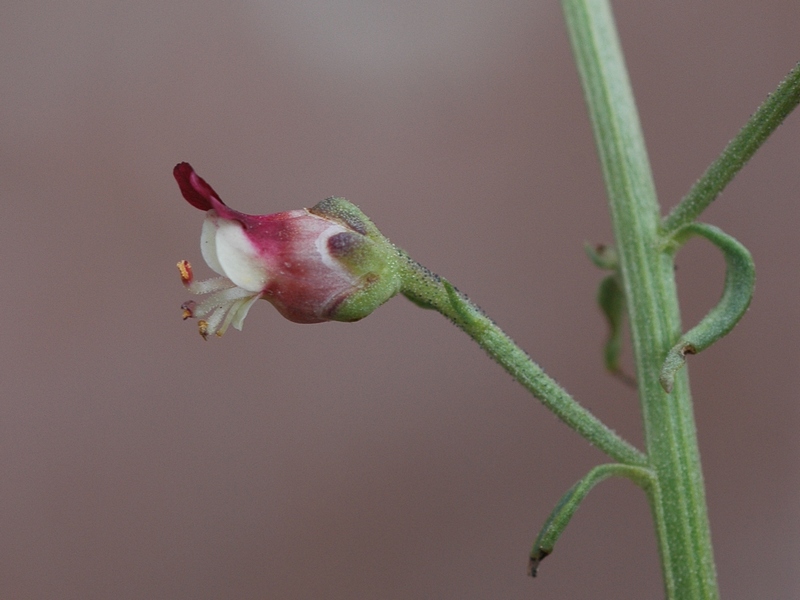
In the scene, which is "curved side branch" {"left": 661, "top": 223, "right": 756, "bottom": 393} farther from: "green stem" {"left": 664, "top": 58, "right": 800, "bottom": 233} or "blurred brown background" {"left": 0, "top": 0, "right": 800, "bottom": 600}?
"blurred brown background" {"left": 0, "top": 0, "right": 800, "bottom": 600}

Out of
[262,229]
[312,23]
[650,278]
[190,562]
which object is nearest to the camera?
[262,229]

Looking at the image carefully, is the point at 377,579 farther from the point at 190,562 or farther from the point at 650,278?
the point at 650,278

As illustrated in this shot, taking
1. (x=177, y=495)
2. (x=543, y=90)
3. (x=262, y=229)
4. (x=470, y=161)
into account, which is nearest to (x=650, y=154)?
(x=543, y=90)

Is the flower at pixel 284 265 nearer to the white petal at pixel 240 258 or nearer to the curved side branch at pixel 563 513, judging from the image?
the white petal at pixel 240 258

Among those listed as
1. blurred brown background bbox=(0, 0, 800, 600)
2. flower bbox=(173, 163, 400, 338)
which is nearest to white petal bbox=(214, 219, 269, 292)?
flower bbox=(173, 163, 400, 338)

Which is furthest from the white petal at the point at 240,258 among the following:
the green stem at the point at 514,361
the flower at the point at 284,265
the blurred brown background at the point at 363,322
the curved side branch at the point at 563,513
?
the blurred brown background at the point at 363,322

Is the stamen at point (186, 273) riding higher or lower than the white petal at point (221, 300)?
higher

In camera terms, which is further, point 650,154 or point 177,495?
point 650,154
